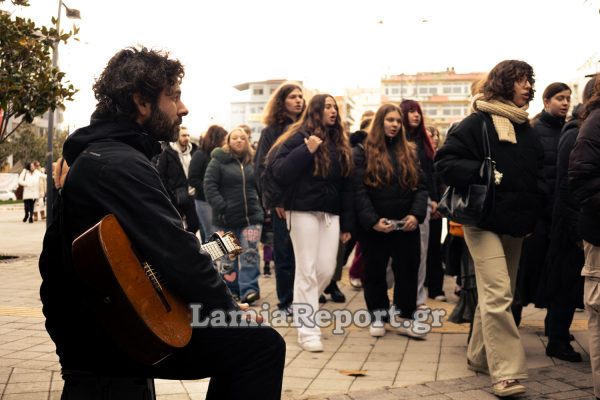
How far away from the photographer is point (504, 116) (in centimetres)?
529

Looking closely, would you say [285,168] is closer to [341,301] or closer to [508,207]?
[508,207]

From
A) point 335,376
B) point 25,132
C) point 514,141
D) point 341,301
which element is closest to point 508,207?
point 514,141

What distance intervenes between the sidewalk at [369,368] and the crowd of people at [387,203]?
0.65 feet

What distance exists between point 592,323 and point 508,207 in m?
0.95

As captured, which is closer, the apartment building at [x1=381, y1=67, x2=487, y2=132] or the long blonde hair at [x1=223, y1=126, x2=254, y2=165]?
the long blonde hair at [x1=223, y1=126, x2=254, y2=165]

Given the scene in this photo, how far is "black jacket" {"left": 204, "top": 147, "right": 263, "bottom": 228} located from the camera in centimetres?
870

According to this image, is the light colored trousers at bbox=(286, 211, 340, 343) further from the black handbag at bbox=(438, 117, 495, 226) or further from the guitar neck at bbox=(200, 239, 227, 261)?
the guitar neck at bbox=(200, 239, 227, 261)

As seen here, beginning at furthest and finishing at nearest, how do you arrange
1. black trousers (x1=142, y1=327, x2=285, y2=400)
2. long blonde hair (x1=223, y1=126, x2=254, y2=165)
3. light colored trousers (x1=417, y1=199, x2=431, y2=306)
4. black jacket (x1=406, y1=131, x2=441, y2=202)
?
long blonde hair (x1=223, y1=126, x2=254, y2=165) → black jacket (x1=406, y1=131, x2=441, y2=202) → light colored trousers (x1=417, y1=199, x2=431, y2=306) → black trousers (x1=142, y1=327, x2=285, y2=400)

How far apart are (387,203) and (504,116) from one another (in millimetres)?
1758

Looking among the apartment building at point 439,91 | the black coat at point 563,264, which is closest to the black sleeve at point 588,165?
the black coat at point 563,264

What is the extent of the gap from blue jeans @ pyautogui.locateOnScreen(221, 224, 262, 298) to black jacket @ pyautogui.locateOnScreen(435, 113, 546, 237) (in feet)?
11.8

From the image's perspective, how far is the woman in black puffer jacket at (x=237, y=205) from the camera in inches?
338

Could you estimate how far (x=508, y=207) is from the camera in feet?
17.0

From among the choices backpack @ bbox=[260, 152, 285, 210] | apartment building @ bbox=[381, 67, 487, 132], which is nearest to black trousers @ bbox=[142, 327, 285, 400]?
backpack @ bbox=[260, 152, 285, 210]
